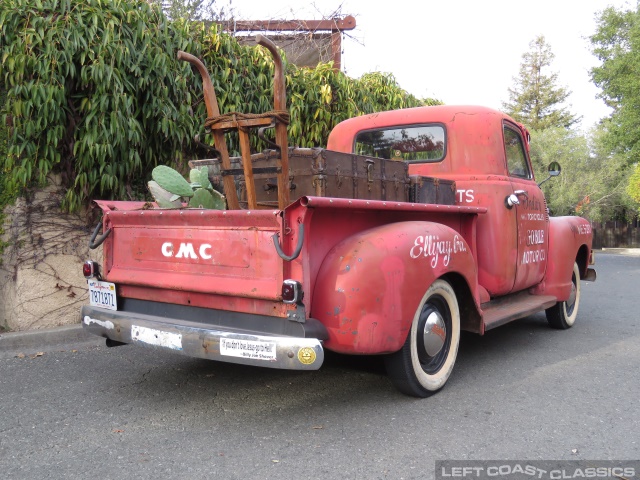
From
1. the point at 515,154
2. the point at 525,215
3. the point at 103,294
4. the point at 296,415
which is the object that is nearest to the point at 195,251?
the point at 103,294

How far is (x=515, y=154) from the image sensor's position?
5527 mm

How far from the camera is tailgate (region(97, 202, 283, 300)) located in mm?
3084

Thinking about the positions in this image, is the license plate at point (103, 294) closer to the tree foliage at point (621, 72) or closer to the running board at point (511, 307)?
the running board at point (511, 307)

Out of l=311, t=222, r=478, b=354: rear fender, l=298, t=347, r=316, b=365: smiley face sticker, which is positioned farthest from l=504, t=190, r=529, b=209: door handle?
l=298, t=347, r=316, b=365: smiley face sticker

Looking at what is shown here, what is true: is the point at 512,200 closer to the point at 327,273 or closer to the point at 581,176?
the point at 327,273

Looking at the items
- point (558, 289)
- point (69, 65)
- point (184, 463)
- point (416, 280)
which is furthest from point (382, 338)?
point (69, 65)

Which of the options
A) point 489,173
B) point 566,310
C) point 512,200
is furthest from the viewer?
point 566,310

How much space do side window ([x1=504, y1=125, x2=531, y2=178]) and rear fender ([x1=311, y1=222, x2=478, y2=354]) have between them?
232 centimetres

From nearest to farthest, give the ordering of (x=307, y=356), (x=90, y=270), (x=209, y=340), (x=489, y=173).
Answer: (x=307, y=356) < (x=209, y=340) < (x=90, y=270) < (x=489, y=173)

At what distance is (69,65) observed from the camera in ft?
16.6

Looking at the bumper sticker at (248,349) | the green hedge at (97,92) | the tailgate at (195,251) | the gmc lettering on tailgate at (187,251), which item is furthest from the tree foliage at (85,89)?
the bumper sticker at (248,349)

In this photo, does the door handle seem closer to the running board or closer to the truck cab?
the truck cab

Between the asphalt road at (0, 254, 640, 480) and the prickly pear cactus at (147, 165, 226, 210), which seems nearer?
the asphalt road at (0, 254, 640, 480)

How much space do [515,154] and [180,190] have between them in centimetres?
338
